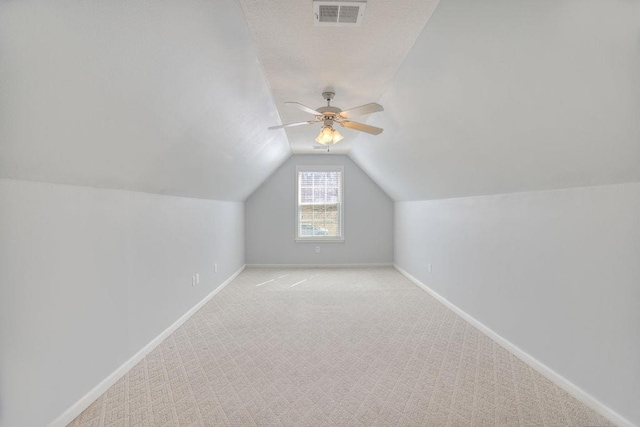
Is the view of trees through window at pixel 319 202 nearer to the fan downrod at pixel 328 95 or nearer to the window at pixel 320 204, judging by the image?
the window at pixel 320 204

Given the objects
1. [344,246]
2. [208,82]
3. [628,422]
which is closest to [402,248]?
[344,246]

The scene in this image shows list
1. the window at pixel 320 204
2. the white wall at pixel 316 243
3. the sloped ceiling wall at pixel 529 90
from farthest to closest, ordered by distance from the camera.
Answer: the window at pixel 320 204, the white wall at pixel 316 243, the sloped ceiling wall at pixel 529 90

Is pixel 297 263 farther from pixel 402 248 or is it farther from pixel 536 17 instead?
pixel 536 17

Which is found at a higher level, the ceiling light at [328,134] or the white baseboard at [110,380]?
the ceiling light at [328,134]

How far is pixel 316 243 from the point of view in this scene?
667 centimetres

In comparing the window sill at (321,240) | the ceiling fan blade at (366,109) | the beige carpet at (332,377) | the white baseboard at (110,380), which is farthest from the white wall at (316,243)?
the ceiling fan blade at (366,109)

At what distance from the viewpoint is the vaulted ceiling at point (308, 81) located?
1287 mm

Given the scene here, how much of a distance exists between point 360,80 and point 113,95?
6.47 ft

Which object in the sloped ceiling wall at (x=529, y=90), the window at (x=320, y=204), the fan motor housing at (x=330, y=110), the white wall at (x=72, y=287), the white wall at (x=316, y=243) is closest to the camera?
the sloped ceiling wall at (x=529, y=90)

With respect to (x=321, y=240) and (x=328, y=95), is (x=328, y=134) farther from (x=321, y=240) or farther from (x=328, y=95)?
(x=321, y=240)

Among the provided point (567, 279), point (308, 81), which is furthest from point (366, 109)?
point (567, 279)

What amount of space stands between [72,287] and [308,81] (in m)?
2.40

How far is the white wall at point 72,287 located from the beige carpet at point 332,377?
281 mm

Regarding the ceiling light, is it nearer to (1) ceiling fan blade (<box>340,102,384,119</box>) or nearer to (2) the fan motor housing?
(2) the fan motor housing
